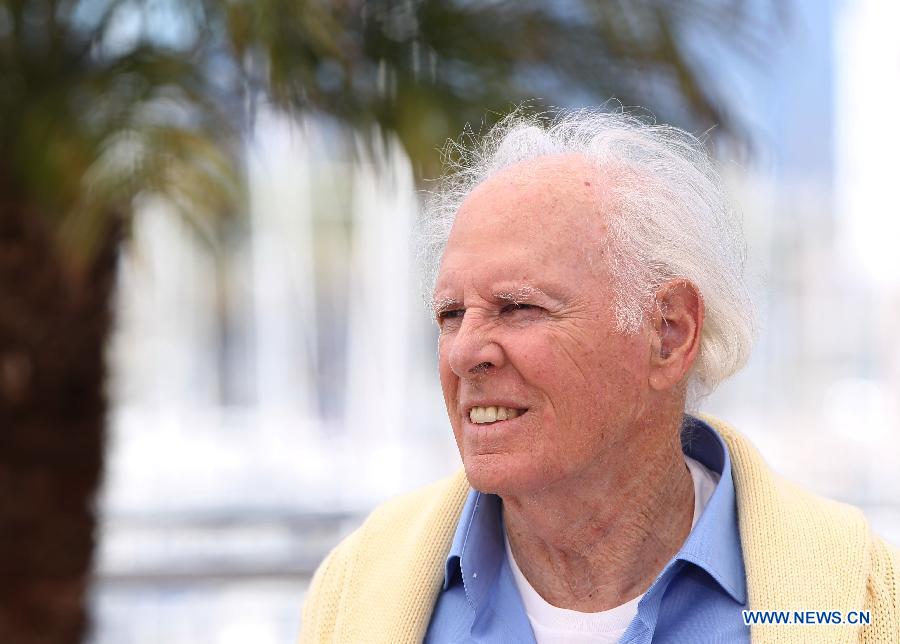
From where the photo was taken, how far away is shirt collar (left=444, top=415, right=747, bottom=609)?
169cm

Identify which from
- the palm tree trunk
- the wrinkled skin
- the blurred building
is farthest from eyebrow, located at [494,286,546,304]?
the blurred building

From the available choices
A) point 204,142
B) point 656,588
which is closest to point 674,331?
point 656,588

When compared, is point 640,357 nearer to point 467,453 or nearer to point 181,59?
point 467,453

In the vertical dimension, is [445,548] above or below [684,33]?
below

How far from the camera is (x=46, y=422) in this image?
14.8 ft

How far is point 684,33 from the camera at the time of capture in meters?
3.71

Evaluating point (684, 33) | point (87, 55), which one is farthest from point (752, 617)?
point (87, 55)

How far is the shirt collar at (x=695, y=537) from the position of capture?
5.53 feet

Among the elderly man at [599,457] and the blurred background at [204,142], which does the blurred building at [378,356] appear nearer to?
the blurred background at [204,142]

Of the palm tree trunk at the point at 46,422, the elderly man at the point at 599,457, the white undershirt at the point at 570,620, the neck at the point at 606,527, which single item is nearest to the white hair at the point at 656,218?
the elderly man at the point at 599,457

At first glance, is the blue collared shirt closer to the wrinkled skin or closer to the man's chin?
the wrinkled skin

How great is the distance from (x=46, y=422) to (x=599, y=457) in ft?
10.9

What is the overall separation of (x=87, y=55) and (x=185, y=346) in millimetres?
11392

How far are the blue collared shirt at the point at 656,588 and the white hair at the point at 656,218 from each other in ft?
0.72
